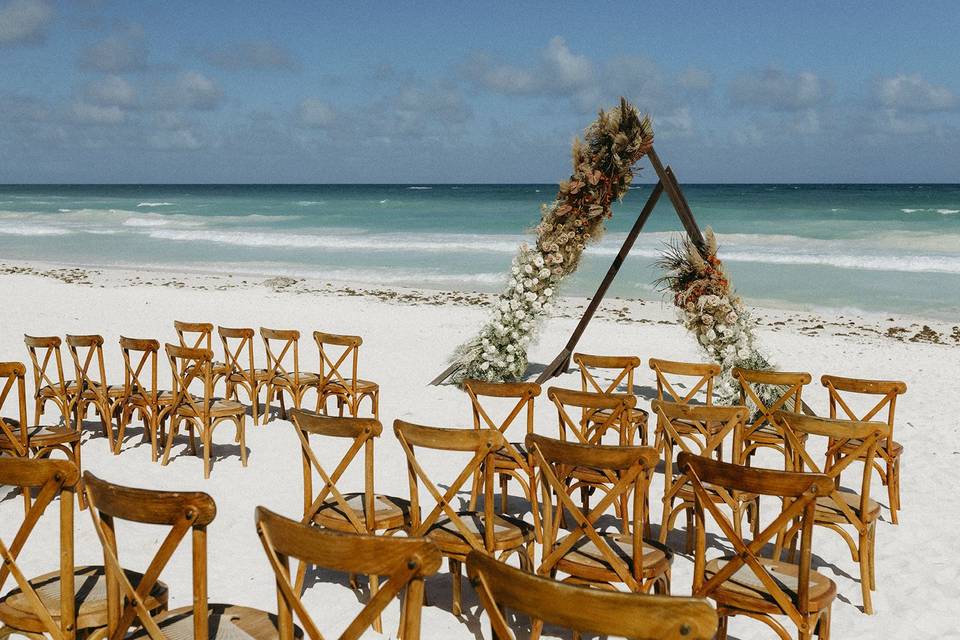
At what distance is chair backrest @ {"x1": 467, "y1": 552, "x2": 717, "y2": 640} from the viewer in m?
2.01

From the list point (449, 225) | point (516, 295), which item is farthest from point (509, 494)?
point (449, 225)

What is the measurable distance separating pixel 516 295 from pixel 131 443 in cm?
413

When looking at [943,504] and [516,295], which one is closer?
[943,504]

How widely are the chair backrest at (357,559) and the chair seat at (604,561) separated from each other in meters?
1.30

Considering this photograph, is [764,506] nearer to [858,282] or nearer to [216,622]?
[216,622]

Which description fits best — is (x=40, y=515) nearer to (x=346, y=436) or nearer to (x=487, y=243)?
(x=346, y=436)

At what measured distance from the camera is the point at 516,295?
29.4 feet

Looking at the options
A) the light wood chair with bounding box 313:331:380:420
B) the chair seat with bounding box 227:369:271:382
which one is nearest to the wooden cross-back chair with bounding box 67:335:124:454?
the chair seat with bounding box 227:369:271:382

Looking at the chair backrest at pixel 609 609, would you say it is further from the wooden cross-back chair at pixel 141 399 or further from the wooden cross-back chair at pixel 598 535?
the wooden cross-back chair at pixel 141 399

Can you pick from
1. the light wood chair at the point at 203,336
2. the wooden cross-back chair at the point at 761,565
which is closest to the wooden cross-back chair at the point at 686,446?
the wooden cross-back chair at the point at 761,565

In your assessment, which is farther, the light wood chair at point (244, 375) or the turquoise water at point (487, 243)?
the turquoise water at point (487, 243)

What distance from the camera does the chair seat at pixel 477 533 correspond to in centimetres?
390

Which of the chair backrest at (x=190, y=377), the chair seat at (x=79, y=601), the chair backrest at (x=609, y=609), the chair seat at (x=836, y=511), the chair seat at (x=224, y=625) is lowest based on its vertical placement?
the chair seat at (x=836, y=511)

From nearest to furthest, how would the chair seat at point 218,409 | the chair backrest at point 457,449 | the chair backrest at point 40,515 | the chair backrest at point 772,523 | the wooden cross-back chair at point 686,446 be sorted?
the chair backrest at point 40,515 → the chair backrest at point 772,523 → the chair backrest at point 457,449 → the wooden cross-back chair at point 686,446 → the chair seat at point 218,409
